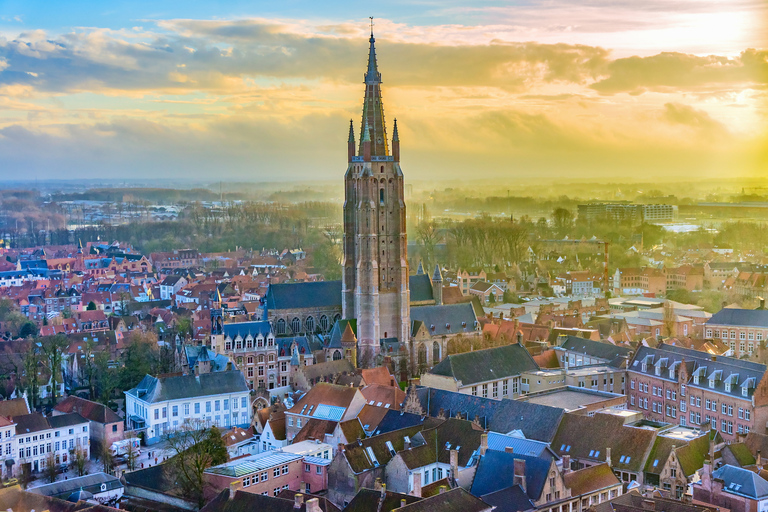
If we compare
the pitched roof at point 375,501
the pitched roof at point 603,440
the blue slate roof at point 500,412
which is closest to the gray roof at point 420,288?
the blue slate roof at point 500,412

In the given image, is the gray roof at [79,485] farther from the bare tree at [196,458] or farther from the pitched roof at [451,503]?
the pitched roof at [451,503]

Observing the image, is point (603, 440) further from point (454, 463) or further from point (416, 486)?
point (416, 486)

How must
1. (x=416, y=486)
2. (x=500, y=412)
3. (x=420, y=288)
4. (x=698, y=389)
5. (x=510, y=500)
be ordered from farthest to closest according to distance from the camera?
(x=420, y=288), (x=698, y=389), (x=500, y=412), (x=416, y=486), (x=510, y=500)

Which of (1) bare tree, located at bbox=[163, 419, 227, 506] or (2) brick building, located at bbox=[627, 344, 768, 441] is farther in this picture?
(2) brick building, located at bbox=[627, 344, 768, 441]

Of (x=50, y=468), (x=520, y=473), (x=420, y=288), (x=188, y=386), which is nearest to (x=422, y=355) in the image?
(x=420, y=288)

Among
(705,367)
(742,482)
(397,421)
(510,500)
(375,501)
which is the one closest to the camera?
(375,501)

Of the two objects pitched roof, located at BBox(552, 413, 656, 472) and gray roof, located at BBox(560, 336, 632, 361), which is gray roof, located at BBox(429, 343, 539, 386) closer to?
gray roof, located at BBox(560, 336, 632, 361)

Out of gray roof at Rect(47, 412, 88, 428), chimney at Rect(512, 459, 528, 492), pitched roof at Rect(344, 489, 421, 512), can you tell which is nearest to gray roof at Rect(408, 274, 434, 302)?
gray roof at Rect(47, 412, 88, 428)
